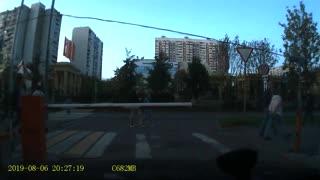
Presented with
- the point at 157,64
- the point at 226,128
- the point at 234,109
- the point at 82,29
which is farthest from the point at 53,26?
the point at 226,128

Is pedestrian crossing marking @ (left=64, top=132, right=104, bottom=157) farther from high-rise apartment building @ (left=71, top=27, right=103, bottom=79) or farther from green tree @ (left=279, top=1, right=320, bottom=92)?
green tree @ (left=279, top=1, right=320, bottom=92)

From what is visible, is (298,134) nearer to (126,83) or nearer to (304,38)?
(126,83)

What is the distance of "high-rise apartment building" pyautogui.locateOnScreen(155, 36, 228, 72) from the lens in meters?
5.27

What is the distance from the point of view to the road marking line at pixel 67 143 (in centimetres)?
875

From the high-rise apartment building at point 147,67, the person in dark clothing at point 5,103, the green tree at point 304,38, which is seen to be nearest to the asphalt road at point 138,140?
the person in dark clothing at point 5,103

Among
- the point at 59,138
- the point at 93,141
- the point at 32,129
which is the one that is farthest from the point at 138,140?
the point at 32,129

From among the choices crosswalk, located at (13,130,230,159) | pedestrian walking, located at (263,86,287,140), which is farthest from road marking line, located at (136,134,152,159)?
pedestrian walking, located at (263,86,287,140)

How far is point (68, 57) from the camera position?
17.7 ft

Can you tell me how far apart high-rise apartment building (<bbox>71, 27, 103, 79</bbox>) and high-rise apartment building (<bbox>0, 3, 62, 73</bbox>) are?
193 mm

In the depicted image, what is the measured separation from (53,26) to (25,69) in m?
0.54

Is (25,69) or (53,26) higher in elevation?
(53,26)

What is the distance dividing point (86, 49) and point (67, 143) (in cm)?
469

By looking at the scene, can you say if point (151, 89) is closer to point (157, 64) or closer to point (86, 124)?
point (157, 64)

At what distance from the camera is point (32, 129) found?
23.7ft
